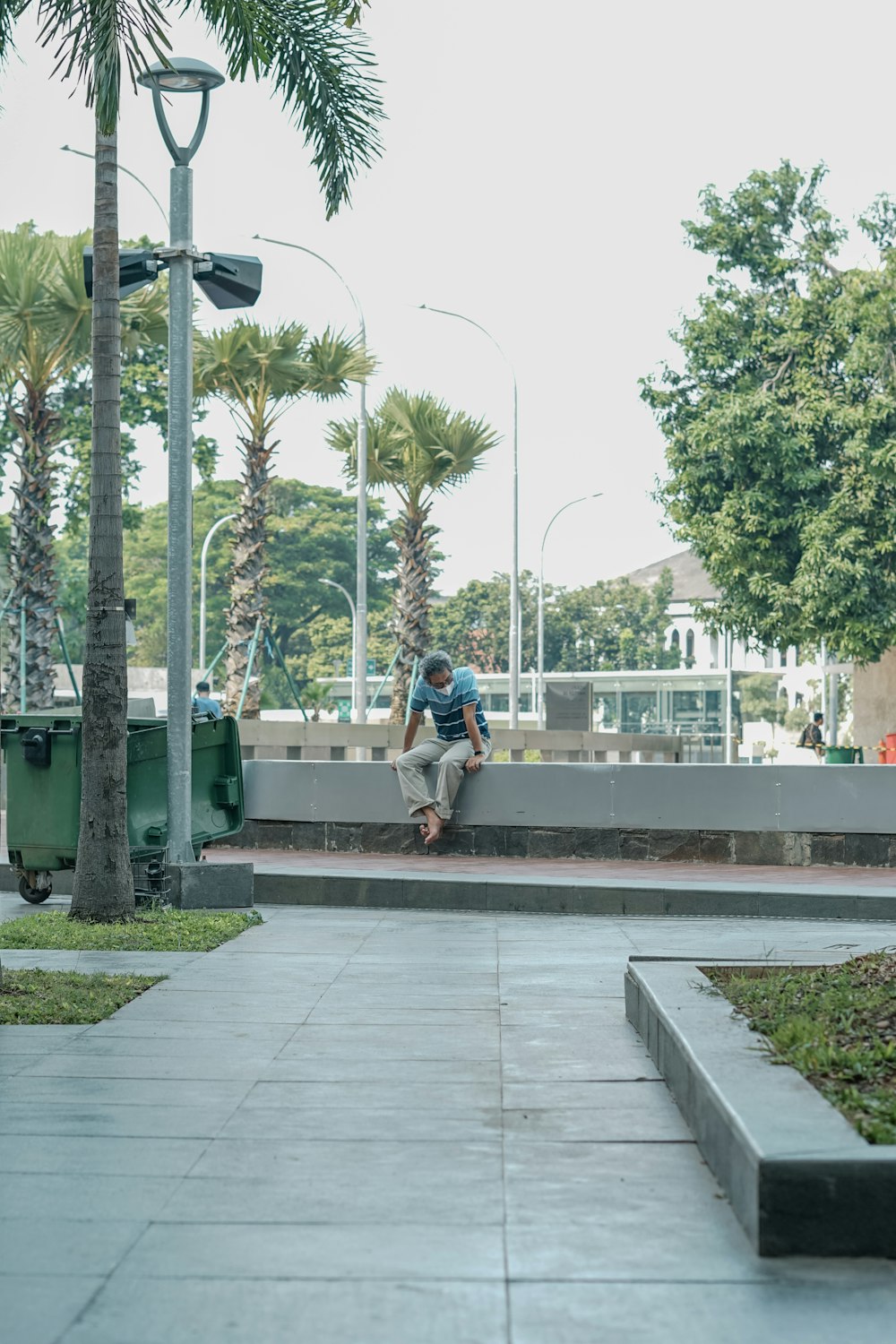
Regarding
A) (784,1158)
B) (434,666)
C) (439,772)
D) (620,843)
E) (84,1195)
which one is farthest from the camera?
(620,843)

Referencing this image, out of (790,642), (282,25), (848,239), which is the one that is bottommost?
(790,642)

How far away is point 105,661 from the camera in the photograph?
9820 millimetres

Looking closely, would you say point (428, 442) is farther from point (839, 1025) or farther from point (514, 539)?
point (839, 1025)

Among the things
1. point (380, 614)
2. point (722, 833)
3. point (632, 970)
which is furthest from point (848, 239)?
point (380, 614)

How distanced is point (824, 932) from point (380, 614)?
70.5m

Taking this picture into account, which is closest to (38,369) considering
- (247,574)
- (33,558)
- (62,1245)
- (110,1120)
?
(33,558)

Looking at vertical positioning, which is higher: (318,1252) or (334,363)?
(334,363)

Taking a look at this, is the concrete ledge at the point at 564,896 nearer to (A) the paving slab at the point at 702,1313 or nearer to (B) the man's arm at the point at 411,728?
(B) the man's arm at the point at 411,728

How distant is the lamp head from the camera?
436 inches

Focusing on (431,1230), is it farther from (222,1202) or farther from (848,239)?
(848,239)

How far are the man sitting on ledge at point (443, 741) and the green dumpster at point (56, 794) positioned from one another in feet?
7.44

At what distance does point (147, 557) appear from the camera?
82.4m

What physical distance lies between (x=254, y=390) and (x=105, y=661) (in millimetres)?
18921

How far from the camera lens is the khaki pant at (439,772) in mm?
13375
